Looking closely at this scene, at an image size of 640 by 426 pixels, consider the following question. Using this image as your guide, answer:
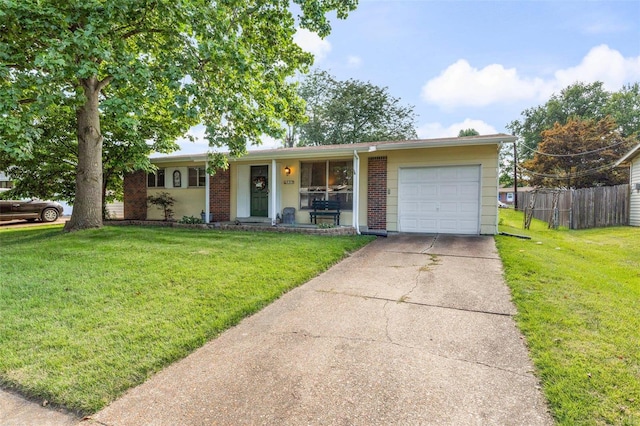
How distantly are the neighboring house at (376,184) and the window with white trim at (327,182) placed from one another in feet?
0.10

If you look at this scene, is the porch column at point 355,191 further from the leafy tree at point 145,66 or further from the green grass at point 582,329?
the green grass at point 582,329

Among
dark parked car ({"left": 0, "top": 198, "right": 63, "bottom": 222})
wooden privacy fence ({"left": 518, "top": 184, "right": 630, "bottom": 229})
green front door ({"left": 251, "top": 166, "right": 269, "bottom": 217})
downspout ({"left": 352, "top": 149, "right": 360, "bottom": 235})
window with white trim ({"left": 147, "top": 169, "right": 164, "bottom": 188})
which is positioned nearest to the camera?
downspout ({"left": 352, "top": 149, "right": 360, "bottom": 235})

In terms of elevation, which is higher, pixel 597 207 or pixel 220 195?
pixel 220 195

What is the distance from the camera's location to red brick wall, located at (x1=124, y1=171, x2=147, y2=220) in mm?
13539

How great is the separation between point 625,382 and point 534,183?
30816 mm

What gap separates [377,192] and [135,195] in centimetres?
990

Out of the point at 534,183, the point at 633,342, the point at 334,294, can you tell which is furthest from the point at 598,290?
the point at 534,183

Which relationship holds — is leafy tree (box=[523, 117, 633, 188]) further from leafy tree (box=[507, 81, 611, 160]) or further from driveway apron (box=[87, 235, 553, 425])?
driveway apron (box=[87, 235, 553, 425])

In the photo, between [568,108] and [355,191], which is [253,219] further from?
[568,108]

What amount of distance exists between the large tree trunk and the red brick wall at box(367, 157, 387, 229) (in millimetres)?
7391

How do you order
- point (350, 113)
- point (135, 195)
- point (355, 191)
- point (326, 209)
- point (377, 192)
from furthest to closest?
point (350, 113) → point (135, 195) → point (326, 209) → point (377, 192) → point (355, 191)

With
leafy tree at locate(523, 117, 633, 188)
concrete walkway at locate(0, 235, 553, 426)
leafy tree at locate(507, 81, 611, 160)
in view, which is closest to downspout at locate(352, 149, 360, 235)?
concrete walkway at locate(0, 235, 553, 426)

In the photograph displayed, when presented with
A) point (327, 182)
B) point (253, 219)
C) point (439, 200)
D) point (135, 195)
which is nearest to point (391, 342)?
point (439, 200)

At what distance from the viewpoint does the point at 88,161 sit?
852 cm
